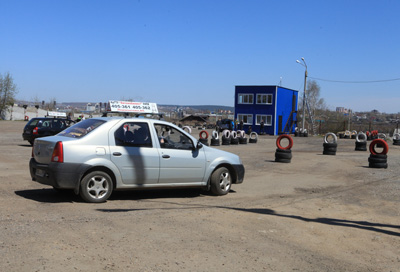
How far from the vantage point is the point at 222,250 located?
17.9ft

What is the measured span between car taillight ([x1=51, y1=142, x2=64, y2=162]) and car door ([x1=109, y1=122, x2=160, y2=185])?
91 centimetres

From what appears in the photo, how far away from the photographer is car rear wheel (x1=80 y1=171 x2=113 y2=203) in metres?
7.79

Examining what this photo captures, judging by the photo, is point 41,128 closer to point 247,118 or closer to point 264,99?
point 264,99

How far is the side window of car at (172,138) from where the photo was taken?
8836 mm

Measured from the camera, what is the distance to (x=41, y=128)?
72.7ft

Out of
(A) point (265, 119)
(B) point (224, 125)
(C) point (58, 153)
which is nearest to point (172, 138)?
(C) point (58, 153)

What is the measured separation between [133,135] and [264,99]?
53094 millimetres

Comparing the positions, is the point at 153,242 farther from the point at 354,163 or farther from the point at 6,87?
the point at 6,87

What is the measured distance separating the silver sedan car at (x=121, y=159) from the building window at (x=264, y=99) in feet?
168

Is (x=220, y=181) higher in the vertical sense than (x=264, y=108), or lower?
lower

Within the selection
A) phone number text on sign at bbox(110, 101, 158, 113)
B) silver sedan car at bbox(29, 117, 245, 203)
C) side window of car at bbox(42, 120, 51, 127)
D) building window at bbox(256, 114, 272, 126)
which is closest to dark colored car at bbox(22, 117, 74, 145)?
side window of car at bbox(42, 120, 51, 127)

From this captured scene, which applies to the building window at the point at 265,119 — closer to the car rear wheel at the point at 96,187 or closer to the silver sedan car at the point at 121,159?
the silver sedan car at the point at 121,159

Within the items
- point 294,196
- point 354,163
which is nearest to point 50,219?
point 294,196

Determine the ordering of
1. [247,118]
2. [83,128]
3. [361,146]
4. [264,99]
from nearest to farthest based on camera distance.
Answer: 1. [83,128]
2. [361,146]
3. [264,99]
4. [247,118]
